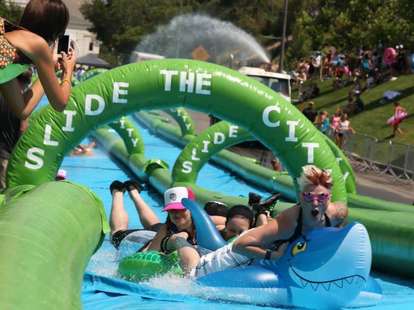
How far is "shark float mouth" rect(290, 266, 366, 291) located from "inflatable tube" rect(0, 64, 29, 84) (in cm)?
264

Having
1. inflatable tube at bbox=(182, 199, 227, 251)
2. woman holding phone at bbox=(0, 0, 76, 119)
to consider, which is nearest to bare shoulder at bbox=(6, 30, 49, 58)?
woman holding phone at bbox=(0, 0, 76, 119)

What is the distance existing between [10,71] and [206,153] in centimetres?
731

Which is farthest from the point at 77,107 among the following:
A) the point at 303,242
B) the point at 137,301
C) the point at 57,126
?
the point at 303,242

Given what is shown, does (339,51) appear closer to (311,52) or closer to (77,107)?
(311,52)

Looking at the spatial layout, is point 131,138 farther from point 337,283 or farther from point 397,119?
point 397,119

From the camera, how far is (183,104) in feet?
23.5

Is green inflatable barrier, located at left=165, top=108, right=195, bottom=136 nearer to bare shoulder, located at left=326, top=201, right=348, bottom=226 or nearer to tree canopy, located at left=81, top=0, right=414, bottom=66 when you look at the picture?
bare shoulder, located at left=326, top=201, right=348, bottom=226

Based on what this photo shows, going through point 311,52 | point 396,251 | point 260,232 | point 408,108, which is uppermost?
point 260,232

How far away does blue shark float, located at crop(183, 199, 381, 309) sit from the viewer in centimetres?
521

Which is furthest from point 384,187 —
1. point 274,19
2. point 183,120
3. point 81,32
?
point 81,32

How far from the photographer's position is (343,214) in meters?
5.82

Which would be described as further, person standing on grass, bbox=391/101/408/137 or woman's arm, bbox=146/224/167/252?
person standing on grass, bbox=391/101/408/137

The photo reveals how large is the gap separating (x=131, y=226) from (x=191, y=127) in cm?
977

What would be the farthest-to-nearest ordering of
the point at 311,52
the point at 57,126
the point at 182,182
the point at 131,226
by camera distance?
the point at 311,52, the point at 182,182, the point at 131,226, the point at 57,126
